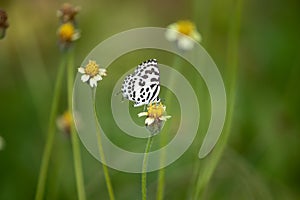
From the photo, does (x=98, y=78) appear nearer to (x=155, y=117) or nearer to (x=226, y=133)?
(x=155, y=117)

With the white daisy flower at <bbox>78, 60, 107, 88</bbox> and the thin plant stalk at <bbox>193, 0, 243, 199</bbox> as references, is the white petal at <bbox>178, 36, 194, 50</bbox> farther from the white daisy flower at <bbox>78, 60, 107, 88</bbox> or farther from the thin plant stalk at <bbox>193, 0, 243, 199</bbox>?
the white daisy flower at <bbox>78, 60, 107, 88</bbox>

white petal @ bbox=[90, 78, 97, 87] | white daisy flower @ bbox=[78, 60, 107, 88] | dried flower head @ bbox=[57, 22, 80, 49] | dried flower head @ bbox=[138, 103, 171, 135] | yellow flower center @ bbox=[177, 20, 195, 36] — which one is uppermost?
yellow flower center @ bbox=[177, 20, 195, 36]

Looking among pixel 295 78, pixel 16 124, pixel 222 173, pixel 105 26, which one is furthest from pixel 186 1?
pixel 222 173

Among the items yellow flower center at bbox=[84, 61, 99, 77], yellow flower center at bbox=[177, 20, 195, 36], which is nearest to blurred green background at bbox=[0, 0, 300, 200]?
yellow flower center at bbox=[177, 20, 195, 36]

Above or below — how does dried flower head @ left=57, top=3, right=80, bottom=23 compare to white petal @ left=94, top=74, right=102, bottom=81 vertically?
above

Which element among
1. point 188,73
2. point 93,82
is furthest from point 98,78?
point 188,73

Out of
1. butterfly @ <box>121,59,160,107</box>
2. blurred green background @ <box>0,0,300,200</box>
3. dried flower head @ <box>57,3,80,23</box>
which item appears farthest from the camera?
blurred green background @ <box>0,0,300,200</box>

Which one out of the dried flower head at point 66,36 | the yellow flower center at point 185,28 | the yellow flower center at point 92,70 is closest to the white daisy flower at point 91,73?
the yellow flower center at point 92,70
